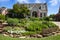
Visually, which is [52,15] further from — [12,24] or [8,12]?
[12,24]

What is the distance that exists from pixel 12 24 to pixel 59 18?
17.0 metres

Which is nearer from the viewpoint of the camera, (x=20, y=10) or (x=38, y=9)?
(x=20, y=10)

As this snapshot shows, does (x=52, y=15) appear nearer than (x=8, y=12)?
Yes

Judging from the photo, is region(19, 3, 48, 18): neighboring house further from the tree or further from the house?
the tree

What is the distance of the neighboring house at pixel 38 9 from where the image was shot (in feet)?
140

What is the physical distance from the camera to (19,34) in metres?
16.4

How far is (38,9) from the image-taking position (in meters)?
43.4

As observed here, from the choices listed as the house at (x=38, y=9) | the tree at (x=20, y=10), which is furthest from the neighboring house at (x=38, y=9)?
the tree at (x=20, y=10)

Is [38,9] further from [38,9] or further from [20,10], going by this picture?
[20,10]

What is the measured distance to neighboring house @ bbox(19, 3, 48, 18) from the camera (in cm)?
4279

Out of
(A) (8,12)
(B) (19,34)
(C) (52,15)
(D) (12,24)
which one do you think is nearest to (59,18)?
(C) (52,15)

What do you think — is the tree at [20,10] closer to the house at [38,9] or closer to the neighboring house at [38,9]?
the house at [38,9]

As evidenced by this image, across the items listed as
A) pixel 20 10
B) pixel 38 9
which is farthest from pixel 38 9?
pixel 20 10

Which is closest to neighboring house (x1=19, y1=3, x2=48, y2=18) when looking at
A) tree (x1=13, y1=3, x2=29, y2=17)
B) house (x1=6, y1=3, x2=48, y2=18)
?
house (x1=6, y1=3, x2=48, y2=18)
